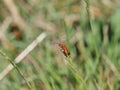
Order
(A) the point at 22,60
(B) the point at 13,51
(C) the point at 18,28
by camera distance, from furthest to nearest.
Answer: (C) the point at 18,28 < (B) the point at 13,51 < (A) the point at 22,60

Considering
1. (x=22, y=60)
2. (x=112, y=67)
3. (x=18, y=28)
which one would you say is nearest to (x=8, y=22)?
(x=18, y=28)

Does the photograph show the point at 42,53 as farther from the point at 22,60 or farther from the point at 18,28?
the point at 18,28

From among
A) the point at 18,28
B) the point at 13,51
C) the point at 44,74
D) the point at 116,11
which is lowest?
the point at 44,74

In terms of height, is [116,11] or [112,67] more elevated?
[116,11]

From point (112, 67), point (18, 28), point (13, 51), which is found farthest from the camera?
point (18, 28)

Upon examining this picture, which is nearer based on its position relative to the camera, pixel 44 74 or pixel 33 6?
A: pixel 44 74

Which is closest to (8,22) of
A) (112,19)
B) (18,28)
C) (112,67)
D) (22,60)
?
(18,28)

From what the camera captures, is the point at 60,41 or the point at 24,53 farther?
the point at 24,53

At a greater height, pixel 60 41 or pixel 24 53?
pixel 24 53
